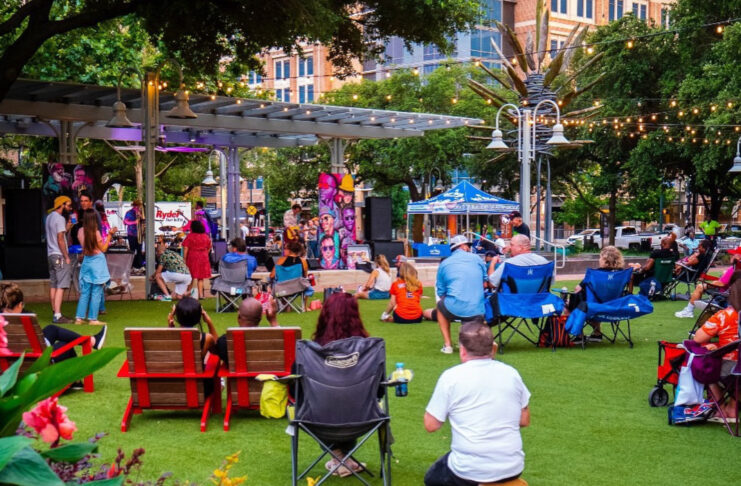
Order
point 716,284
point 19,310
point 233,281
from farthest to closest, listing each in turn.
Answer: point 233,281
point 716,284
point 19,310

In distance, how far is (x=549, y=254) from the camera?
25266mm

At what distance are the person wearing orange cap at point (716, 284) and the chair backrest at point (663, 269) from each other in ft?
4.84

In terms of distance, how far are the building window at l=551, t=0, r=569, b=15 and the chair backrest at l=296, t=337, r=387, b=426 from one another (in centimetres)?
6378

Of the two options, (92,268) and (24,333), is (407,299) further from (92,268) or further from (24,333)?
(24,333)

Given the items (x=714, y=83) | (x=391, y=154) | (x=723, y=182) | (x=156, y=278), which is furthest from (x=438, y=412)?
(x=391, y=154)

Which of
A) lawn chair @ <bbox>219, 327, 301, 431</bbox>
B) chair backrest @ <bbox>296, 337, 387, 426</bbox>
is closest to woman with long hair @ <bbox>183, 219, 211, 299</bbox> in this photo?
lawn chair @ <bbox>219, 327, 301, 431</bbox>

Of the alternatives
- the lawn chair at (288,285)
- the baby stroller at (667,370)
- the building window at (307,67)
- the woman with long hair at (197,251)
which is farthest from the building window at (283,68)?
the baby stroller at (667,370)

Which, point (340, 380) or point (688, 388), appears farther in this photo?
point (688, 388)

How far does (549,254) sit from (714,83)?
9796 millimetres

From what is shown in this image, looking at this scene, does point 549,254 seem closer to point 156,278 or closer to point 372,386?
point 156,278

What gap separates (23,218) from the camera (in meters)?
17.8

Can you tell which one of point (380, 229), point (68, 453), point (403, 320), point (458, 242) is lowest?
point (403, 320)

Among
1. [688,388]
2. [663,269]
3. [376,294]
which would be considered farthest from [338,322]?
[663,269]

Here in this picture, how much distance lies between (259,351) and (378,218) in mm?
15947
